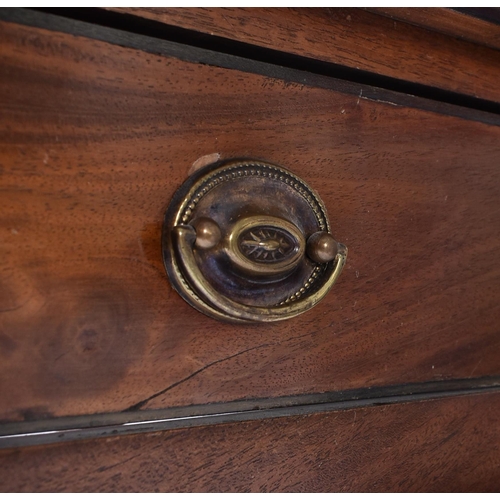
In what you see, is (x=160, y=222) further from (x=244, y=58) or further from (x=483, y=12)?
(x=483, y=12)

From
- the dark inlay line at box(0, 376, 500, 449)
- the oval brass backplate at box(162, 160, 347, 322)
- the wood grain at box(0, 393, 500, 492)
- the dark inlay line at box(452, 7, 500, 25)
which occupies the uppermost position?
the dark inlay line at box(452, 7, 500, 25)

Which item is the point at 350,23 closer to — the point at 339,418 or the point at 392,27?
the point at 392,27

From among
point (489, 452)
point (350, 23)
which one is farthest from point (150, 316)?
point (489, 452)

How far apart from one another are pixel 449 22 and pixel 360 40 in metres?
0.07

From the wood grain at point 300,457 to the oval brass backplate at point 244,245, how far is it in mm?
93

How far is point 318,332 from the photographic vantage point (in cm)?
42

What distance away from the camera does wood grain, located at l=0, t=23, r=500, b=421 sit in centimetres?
32

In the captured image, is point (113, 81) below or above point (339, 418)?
above

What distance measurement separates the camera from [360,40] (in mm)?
409

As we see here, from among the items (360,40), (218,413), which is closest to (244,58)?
(360,40)

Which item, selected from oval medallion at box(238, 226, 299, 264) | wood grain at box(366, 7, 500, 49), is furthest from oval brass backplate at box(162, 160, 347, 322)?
wood grain at box(366, 7, 500, 49)

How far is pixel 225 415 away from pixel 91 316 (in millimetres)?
116

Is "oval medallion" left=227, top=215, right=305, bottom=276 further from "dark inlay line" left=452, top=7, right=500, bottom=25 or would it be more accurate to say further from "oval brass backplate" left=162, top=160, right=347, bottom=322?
"dark inlay line" left=452, top=7, right=500, bottom=25

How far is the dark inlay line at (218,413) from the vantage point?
1.10 ft
